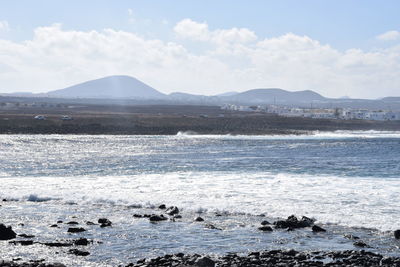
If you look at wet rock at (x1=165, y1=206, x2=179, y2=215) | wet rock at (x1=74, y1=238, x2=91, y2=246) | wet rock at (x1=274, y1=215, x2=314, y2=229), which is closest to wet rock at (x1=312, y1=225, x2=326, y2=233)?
wet rock at (x1=274, y1=215, x2=314, y2=229)

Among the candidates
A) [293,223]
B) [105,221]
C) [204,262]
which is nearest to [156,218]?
[105,221]

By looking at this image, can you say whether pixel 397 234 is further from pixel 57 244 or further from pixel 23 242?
pixel 23 242

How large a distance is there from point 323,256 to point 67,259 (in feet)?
25.8

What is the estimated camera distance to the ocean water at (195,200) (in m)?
17.6

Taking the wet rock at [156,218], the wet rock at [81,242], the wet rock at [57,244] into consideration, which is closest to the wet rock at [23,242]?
the wet rock at [57,244]

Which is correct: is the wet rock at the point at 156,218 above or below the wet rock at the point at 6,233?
below

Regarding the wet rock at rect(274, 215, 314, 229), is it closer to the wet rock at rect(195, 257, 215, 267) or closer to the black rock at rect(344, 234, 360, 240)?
the black rock at rect(344, 234, 360, 240)

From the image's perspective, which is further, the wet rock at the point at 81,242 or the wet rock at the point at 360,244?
the wet rock at the point at 81,242

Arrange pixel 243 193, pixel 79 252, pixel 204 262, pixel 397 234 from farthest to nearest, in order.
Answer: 1. pixel 243 193
2. pixel 397 234
3. pixel 79 252
4. pixel 204 262

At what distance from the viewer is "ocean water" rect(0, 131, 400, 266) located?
17.6 metres

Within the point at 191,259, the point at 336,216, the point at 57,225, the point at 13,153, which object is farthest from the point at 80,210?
the point at 13,153

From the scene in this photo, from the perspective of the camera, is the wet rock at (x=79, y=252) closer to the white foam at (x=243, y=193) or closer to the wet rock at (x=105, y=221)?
the wet rock at (x=105, y=221)

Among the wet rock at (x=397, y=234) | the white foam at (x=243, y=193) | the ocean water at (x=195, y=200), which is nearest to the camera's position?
the ocean water at (x=195, y=200)

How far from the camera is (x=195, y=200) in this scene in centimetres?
2609
